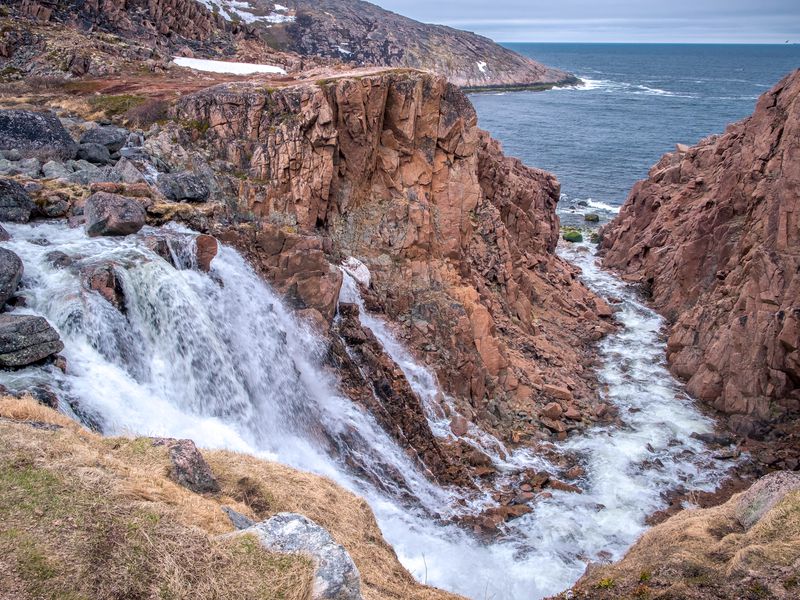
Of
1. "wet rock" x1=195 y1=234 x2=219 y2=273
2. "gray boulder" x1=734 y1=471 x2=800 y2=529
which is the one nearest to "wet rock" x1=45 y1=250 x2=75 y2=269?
"wet rock" x1=195 y1=234 x2=219 y2=273

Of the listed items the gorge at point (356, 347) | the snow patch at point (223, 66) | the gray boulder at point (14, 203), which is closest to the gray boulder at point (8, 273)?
the gorge at point (356, 347)

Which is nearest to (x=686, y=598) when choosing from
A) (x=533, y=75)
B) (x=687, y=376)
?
(x=687, y=376)

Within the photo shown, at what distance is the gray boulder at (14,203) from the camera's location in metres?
23.3

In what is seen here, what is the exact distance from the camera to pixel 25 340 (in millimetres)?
16984

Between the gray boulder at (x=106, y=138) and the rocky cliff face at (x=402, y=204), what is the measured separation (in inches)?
72.1

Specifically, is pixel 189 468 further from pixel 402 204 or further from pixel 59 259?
pixel 402 204

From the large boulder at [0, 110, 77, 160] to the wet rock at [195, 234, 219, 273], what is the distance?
10.1 m

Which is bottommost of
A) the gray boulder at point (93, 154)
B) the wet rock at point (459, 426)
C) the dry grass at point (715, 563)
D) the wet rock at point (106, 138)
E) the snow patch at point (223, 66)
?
the wet rock at point (459, 426)

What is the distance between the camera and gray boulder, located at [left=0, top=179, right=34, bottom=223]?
23.3m

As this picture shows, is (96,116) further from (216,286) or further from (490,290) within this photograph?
(490,290)

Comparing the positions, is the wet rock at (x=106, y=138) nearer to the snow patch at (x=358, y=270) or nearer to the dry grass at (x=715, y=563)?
the snow patch at (x=358, y=270)

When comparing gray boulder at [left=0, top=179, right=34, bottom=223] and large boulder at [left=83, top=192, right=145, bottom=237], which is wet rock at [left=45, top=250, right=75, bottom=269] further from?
gray boulder at [left=0, top=179, right=34, bottom=223]

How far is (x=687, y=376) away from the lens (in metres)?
35.5

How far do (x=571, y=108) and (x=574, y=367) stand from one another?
4554 inches
